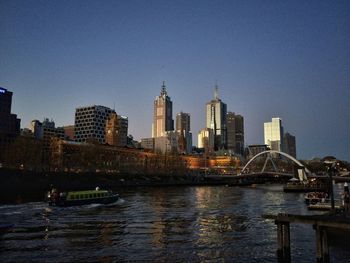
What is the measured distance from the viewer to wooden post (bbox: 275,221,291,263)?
77.9 ft

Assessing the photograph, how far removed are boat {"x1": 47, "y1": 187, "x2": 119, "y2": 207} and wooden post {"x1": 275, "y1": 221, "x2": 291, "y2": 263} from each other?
149ft

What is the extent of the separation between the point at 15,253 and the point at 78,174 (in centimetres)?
12333

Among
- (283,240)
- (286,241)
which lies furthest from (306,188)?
(286,241)

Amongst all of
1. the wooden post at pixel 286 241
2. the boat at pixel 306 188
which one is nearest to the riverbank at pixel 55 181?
the boat at pixel 306 188

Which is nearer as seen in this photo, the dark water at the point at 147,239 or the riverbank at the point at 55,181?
the dark water at the point at 147,239

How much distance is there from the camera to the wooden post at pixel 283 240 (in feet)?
77.9

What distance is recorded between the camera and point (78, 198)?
6400 cm

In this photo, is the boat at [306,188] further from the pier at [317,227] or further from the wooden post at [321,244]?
the wooden post at [321,244]

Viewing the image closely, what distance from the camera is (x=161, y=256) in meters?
27.7

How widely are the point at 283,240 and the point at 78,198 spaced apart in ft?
155

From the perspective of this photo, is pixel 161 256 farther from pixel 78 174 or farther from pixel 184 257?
pixel 78 174

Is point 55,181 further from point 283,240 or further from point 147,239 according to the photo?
point 283,240

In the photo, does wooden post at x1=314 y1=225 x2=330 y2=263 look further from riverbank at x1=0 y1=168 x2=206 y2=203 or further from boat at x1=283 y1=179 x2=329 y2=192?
boat at x1=283 y1=179 x2=329 y2=192

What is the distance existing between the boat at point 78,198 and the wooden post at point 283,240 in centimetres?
4544
